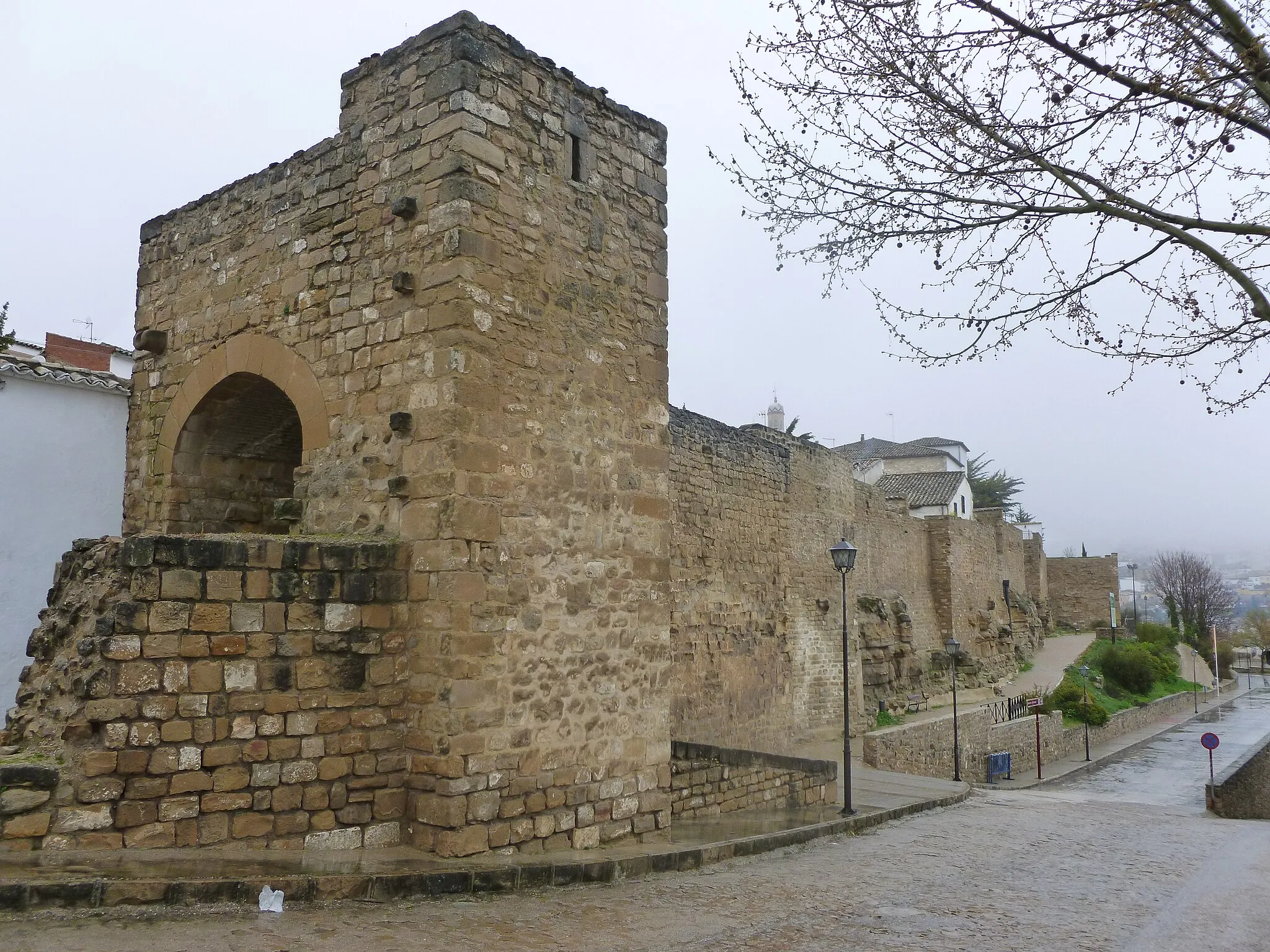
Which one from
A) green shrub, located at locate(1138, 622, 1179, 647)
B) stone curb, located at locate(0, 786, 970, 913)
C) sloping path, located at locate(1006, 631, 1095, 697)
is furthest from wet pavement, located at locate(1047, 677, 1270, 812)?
stone curb, located at locate(0, 786, 970, 913)

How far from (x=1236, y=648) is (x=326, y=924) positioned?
2821 inches

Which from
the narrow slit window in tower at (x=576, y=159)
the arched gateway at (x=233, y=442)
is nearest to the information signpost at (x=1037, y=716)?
the arched gateway at (x=233, y=442)

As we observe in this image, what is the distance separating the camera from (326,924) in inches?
185

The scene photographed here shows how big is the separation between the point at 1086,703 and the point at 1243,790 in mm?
7268

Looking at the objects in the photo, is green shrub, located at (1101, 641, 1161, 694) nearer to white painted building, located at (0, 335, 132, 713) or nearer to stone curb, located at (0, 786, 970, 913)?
stone curb, located at (0, 786, 970, 913)

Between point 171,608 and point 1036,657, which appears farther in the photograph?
point 1036,657

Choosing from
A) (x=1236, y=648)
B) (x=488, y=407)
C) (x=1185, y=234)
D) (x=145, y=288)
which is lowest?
(x=1236, y=648)

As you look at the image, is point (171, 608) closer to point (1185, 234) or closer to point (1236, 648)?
point (1185, 234)

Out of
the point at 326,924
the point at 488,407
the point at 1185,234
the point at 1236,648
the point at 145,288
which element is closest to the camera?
the point at 326,924

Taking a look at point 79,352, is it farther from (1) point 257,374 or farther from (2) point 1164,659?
(2) point 1164,659

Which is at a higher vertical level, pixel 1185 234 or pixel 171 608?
pixel 1185 234

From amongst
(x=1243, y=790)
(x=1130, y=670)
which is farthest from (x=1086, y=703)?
(x=1130, y=670)

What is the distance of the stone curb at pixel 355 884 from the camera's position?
4.39 metres

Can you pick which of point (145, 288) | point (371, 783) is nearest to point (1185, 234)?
point (371, 783)
